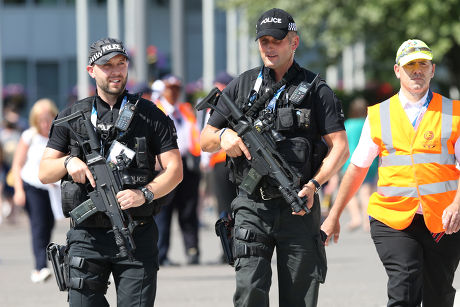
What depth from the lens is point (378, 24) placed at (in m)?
27.8

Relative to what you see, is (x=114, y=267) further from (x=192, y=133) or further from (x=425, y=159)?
(x=192, y=133)

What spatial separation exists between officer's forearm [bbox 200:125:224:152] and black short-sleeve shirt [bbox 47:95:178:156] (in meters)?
0.23

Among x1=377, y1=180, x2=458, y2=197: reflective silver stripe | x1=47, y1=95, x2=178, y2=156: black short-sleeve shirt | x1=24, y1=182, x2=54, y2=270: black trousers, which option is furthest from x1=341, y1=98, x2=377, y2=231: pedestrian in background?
x1=47, y1=95, x2=178, y2=156: black short-sleeve shirt

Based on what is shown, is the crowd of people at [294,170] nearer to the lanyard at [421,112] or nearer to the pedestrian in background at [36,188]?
the lanyard at [421,112]

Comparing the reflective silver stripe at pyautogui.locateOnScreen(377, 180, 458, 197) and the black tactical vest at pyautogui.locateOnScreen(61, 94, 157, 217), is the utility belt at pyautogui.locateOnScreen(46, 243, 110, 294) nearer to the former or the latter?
the black tactical vest at pyautogui.locateOnScreen(61, 94, 157, 217)

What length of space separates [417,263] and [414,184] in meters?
0.45

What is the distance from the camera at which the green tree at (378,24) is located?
2611cm

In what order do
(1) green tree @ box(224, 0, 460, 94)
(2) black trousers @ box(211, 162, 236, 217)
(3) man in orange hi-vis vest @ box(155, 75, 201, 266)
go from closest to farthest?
(2) black trousers @ box(211, 162, 236, 217), (3) man in orange hi-vis vest @ box(155, 75, 201, 266), (1) green tree @ box(224, 0, 460, 94)

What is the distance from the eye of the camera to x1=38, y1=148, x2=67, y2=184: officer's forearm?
6.32 meters

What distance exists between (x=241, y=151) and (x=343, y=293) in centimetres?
403

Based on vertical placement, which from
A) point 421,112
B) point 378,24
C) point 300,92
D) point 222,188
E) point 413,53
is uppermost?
point 378,24

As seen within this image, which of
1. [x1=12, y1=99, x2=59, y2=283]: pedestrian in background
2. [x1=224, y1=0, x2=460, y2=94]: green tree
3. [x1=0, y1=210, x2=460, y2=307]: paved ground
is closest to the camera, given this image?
[x1=0, y1=210, x2=460, y2=307]: paved ground

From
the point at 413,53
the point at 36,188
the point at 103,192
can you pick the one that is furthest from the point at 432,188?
the point at 36,188

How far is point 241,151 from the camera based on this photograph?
6422 mm
